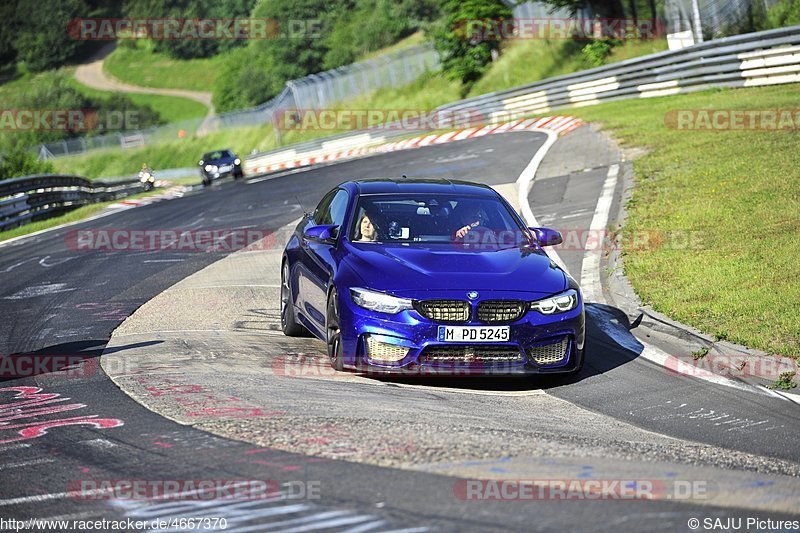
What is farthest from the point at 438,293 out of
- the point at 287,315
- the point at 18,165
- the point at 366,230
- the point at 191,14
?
the point at 191,14

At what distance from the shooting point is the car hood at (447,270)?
27.1 ft

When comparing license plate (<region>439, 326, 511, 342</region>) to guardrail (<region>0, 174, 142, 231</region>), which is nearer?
license plate (<region>439, 326, 511, 342</region>)

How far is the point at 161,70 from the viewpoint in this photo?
131000 mm

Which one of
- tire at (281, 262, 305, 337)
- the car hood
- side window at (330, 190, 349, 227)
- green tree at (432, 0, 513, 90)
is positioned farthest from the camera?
green tree at (432, 0, 513, 90)

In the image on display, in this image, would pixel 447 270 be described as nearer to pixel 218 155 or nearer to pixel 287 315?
pixel 287 315

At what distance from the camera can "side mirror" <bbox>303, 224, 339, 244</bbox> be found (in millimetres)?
9398

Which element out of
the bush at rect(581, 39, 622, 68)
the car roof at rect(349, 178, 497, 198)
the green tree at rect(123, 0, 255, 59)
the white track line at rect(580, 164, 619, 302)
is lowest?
the white track line at rect(580, 164, 619, 302)

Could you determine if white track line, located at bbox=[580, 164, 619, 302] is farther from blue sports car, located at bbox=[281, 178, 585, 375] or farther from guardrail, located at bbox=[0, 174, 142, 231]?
guardrail, located at bbox=[0, 174, 142, 231]

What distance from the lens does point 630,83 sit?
33.7 meters

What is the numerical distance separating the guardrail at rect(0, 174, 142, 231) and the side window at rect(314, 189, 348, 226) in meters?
17.8

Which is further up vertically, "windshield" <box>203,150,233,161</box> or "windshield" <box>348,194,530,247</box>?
"windshield" <box>203,150,233,161</box>

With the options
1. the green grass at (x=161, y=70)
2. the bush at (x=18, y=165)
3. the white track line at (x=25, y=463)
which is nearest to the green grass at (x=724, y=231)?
the white track line at (x=25, y=463)

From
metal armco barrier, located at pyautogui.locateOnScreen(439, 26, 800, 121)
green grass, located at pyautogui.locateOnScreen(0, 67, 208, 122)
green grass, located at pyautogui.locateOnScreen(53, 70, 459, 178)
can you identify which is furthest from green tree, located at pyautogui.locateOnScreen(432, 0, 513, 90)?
green grass, located at pyautogui.locateOnScreen(0, 67, 208, 122)

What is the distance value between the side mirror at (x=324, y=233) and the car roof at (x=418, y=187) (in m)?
0.56
